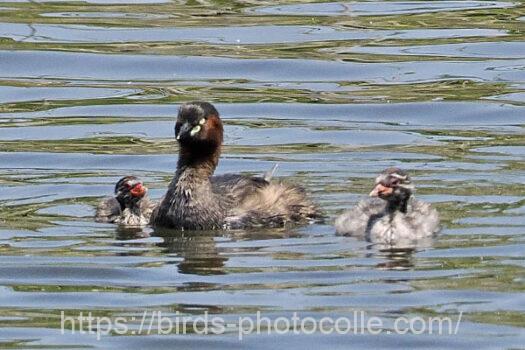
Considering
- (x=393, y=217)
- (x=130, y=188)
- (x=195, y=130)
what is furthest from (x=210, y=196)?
(x=393, y=217)

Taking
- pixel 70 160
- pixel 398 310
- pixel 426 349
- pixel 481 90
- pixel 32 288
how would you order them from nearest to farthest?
1. pixel 426 349
2. pixel 398 310
3. pixel 32 288
4. pixel 70 160
5. pixel 481 90

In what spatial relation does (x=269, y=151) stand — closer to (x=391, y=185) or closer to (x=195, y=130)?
(x=195, y=130)

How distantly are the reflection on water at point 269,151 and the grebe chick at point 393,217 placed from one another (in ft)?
0.50

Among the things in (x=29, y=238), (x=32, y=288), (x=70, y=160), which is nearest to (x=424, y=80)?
(x=70, y=160)

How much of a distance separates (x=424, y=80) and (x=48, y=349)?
1073 cm

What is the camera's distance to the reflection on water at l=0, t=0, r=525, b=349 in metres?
11.6

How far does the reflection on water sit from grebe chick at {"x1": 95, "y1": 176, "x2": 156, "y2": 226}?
19cm

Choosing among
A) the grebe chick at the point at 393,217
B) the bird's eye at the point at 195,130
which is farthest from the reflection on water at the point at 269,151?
the bird's eye at the point at 195,130

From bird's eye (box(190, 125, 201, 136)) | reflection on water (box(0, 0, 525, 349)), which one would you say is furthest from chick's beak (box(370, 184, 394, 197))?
bird's eye (box(190, 125, 201, 136))

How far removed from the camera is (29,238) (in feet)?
45.1

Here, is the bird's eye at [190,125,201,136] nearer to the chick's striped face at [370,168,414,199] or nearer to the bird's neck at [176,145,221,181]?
Answer: the bird's neck at [176,145,221,181]

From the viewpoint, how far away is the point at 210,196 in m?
14.4

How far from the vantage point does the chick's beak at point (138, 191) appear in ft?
47.8

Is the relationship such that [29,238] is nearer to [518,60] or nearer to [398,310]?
[398,310]
